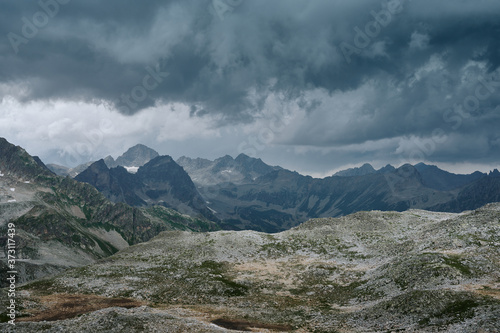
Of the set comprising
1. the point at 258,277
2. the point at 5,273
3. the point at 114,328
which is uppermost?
the point at 114,328

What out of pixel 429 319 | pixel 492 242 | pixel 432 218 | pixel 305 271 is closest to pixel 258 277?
pixel 305 271

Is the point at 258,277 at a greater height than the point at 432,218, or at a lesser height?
lesser

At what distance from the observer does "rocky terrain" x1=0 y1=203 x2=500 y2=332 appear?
39.1 meters

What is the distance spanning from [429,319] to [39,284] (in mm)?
83731

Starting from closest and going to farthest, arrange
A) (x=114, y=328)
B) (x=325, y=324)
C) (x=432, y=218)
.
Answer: (x=114, y=328) → (x=325, y=324) → (x=432, y=218)

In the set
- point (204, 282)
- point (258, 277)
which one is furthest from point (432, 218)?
point (204, 282)

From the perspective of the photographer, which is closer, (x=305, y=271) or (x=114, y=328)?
(x=114, y=328)

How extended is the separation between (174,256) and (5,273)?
12480 cm

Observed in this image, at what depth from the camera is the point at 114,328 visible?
1383 inches

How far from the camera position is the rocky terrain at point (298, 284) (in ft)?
128

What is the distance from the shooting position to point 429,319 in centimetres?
3806

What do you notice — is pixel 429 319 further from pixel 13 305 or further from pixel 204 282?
pixel 13 305

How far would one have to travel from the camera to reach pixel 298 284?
71.4m

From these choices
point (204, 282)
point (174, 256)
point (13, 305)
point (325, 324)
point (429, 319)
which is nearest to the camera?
point (429, 319)
